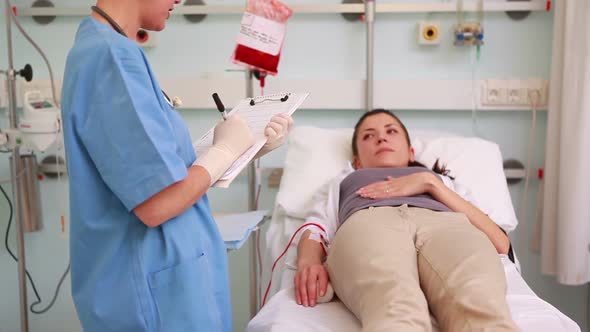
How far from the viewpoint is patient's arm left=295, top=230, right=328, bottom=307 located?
56.4 inches

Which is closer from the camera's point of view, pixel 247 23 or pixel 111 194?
pixel 111 194

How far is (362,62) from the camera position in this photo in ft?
8.15

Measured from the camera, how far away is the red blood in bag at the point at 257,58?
2084mm

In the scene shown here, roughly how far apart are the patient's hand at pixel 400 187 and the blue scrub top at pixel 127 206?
68cm

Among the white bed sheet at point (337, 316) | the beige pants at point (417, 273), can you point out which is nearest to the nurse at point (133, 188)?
the white bed sheet at point (337, 316)

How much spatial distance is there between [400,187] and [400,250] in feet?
1.33

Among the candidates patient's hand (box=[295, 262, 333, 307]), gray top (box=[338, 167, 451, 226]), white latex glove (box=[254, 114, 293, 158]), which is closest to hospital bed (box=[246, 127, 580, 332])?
patient's hand (box=[295, 262, 333, 307])

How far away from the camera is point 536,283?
255 centimetres

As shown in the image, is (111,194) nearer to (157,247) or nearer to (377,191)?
(157,247)

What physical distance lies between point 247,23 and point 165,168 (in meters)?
1.20

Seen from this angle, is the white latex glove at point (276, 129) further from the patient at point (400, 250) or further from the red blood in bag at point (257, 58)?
the red blood in bag at point (257, 58)

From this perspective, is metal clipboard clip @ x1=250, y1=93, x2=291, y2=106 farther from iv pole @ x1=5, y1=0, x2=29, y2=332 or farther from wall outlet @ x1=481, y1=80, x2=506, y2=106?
wall outlet @ x1=481, y1=80, x2=506, y2=106

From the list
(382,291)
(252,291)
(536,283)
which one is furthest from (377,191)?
(536,283)

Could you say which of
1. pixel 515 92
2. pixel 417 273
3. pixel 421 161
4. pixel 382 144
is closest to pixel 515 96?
pixel 515 92
